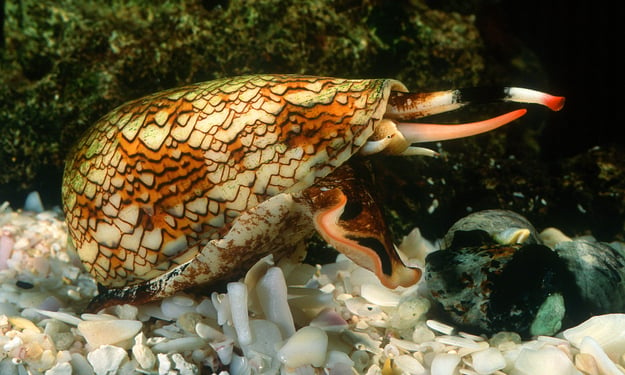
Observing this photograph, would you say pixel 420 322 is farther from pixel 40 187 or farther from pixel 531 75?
pixel 40 187

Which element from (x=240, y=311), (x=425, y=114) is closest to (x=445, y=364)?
(x=240, y=311)

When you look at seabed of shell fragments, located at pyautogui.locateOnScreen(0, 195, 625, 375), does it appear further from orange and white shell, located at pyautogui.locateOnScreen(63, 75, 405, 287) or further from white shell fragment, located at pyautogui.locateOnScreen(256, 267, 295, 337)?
orange and white shell, located at pyautogui.locateOnScreen(63, 75, 405, 287)

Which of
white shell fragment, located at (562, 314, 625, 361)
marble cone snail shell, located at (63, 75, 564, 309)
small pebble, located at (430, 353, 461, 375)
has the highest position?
marble cone snail shell, located at (63, 75, 564, 309)

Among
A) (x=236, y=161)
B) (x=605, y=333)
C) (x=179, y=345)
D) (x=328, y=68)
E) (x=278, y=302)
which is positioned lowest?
(x=605, y=333)

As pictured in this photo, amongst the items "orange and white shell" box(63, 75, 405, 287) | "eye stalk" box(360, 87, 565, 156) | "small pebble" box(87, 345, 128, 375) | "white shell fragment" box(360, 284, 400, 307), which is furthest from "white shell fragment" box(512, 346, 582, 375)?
"small pebble" box(87, 345, 128, 375)

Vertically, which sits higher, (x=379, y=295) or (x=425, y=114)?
(x=425, y=114)

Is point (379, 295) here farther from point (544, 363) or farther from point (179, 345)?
point (179, 345)
